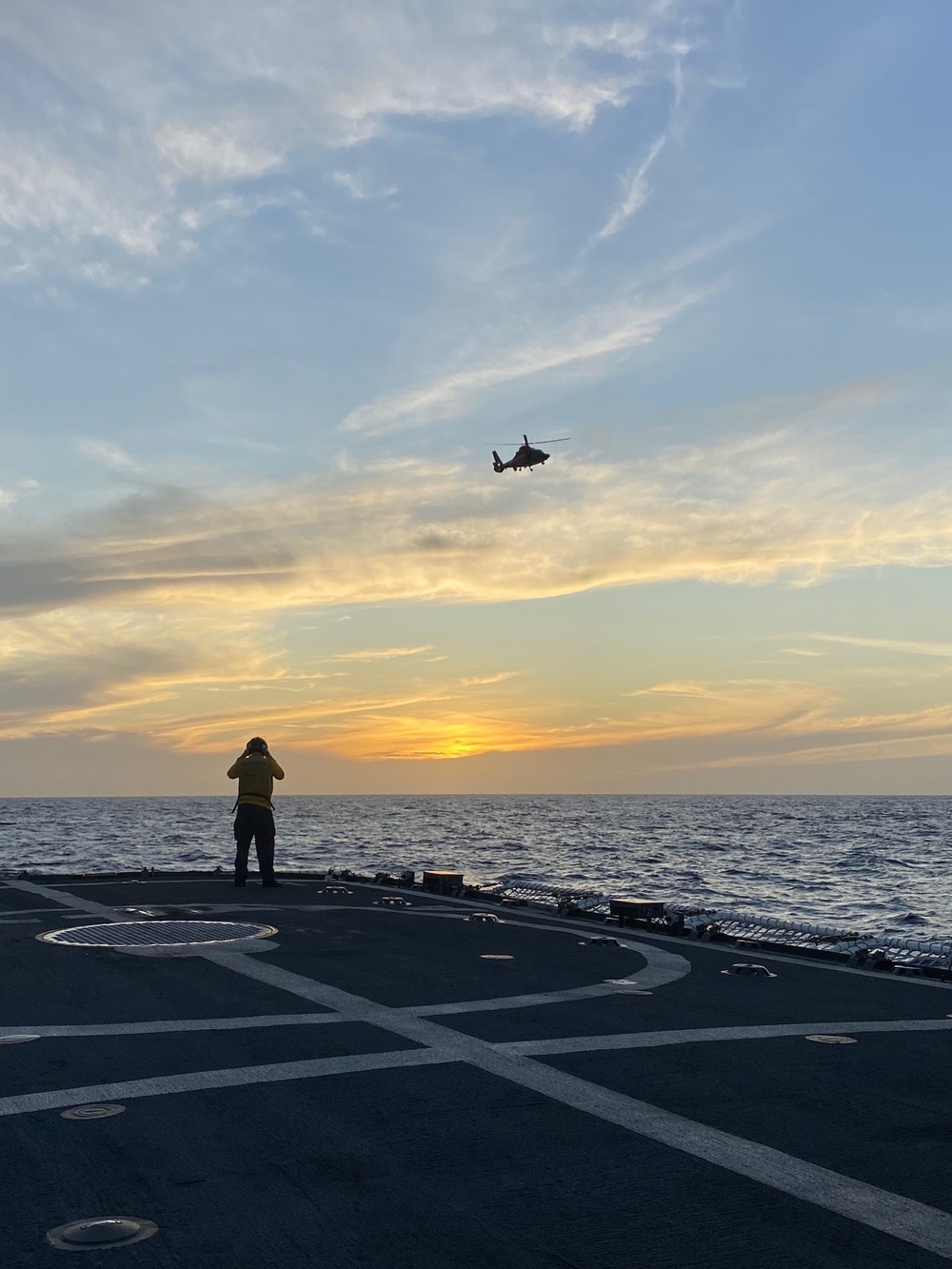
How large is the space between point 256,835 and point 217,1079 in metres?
13.8

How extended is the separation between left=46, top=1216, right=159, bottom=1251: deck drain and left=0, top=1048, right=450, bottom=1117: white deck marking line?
1.86 m

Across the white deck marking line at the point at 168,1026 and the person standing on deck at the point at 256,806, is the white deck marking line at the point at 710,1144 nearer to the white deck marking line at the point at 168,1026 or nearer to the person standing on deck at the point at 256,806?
the white deck marking line at the point at 168,1026

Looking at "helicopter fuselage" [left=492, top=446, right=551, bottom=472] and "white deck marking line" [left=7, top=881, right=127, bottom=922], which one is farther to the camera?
"helicopter fuselage" [left=492, top=446, right=551, bottom=472]

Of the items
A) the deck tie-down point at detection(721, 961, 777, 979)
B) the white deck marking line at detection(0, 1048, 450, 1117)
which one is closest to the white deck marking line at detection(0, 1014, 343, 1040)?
the white deck marking line at detection(0, 1048, 450, 1117)

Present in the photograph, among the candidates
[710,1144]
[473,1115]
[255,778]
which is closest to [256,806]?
[255,778]

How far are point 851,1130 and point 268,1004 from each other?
16.6 ft

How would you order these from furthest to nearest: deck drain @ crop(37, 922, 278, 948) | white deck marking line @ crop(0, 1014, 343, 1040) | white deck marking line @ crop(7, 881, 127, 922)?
white deck marking line @ crop(7, 881, 127, 922)
deck drain @ crop(37, 922, 278, 948)
white deck marking line @ crop(0, 1014, 343, 1040)

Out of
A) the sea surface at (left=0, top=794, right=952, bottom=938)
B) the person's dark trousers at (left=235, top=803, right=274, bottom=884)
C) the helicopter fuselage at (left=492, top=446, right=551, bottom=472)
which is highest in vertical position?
the helicopter fuselage at (left=492, top=446, right=551, bottom=472)

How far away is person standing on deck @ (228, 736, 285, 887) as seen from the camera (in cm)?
2014

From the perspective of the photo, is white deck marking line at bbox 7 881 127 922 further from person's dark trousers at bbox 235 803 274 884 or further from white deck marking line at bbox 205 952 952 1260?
white deck marking line at bbox 205 952 952 1260

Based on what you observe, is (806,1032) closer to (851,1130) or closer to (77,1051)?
(851,1130)

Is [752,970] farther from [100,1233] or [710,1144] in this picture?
[100,1233]

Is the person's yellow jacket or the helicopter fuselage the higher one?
the helicopter fuselage

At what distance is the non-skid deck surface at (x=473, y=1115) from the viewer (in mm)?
4500
